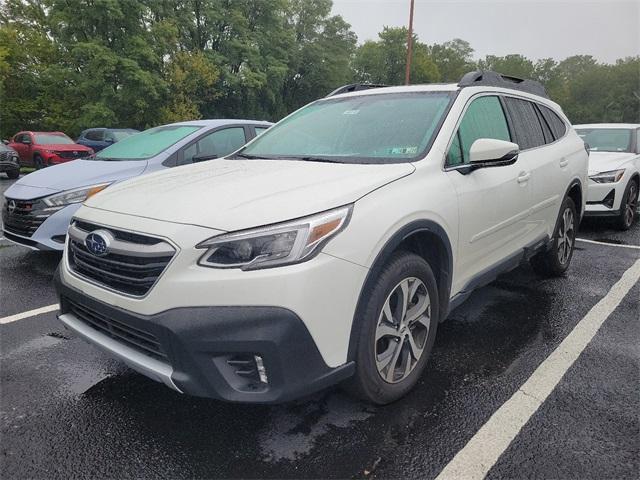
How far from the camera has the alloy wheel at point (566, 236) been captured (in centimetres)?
464

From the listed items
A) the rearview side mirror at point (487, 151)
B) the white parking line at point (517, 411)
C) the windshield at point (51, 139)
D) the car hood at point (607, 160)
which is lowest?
the windshield at point (51, 139)

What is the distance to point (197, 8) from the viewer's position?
35594 mm

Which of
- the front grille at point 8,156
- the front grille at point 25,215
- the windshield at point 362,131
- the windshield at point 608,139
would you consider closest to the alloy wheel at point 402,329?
the windshield at point 362,131

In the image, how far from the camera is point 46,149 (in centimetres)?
1617

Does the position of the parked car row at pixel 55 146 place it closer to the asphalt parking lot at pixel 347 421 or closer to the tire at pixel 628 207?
the tire at pixel 628 207

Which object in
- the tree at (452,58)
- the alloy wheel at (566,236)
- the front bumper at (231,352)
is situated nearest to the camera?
the front bumper at (231,352)

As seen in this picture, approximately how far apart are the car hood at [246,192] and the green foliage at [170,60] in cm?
2424

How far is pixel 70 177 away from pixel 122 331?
343 cm

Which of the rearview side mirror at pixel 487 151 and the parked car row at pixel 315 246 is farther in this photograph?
the rearview side mirror at pixel 487 151

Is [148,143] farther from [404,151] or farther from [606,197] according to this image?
[606,197]

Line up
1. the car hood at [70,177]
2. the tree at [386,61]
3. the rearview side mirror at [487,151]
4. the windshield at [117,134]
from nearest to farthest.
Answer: the rearview side mirror at [487,151], the car hood at [70,177], the windshield at [117,134], the tree at [386,61]

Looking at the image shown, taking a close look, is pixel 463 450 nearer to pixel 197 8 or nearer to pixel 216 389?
pixel 216 389

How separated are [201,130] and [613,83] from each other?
8036 cm

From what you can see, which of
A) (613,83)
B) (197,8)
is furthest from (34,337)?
(613,83)
